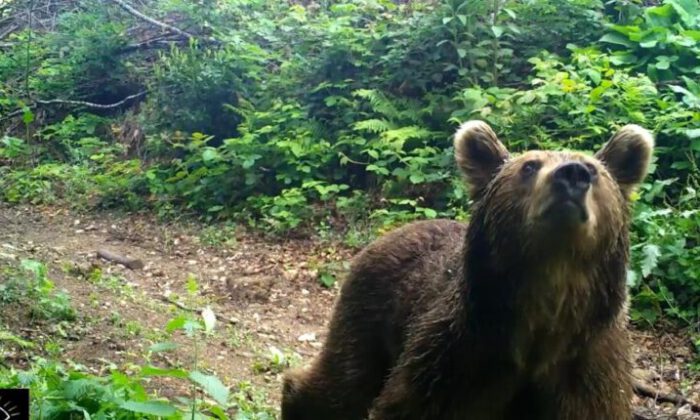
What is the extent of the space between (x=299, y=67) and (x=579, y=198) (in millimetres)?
9791

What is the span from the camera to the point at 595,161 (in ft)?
12.8

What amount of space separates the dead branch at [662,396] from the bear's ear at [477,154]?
235 centimetres

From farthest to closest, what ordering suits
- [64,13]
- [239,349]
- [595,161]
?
[64,13], [239,349], [595,161]

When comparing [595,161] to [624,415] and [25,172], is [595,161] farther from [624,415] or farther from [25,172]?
[25,172]

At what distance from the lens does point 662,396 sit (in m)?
5.89

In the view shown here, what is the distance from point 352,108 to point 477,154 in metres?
7.50

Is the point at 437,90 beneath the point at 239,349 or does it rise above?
above

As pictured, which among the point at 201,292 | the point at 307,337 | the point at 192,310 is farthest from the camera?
the point at 201,292

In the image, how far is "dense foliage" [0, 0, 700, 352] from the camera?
9008 millimetres

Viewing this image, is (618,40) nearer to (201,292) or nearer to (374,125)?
(374,125)

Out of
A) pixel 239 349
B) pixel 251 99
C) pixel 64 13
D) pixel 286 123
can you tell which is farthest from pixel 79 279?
pixel 64 13

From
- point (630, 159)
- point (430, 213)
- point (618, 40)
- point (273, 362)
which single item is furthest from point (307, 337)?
point (618, 40)

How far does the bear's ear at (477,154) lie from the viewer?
4.33m

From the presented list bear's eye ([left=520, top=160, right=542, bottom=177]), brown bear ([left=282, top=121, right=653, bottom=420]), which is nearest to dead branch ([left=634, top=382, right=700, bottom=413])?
brown bear ([left=282, top=121, right=653, bottom=420])
